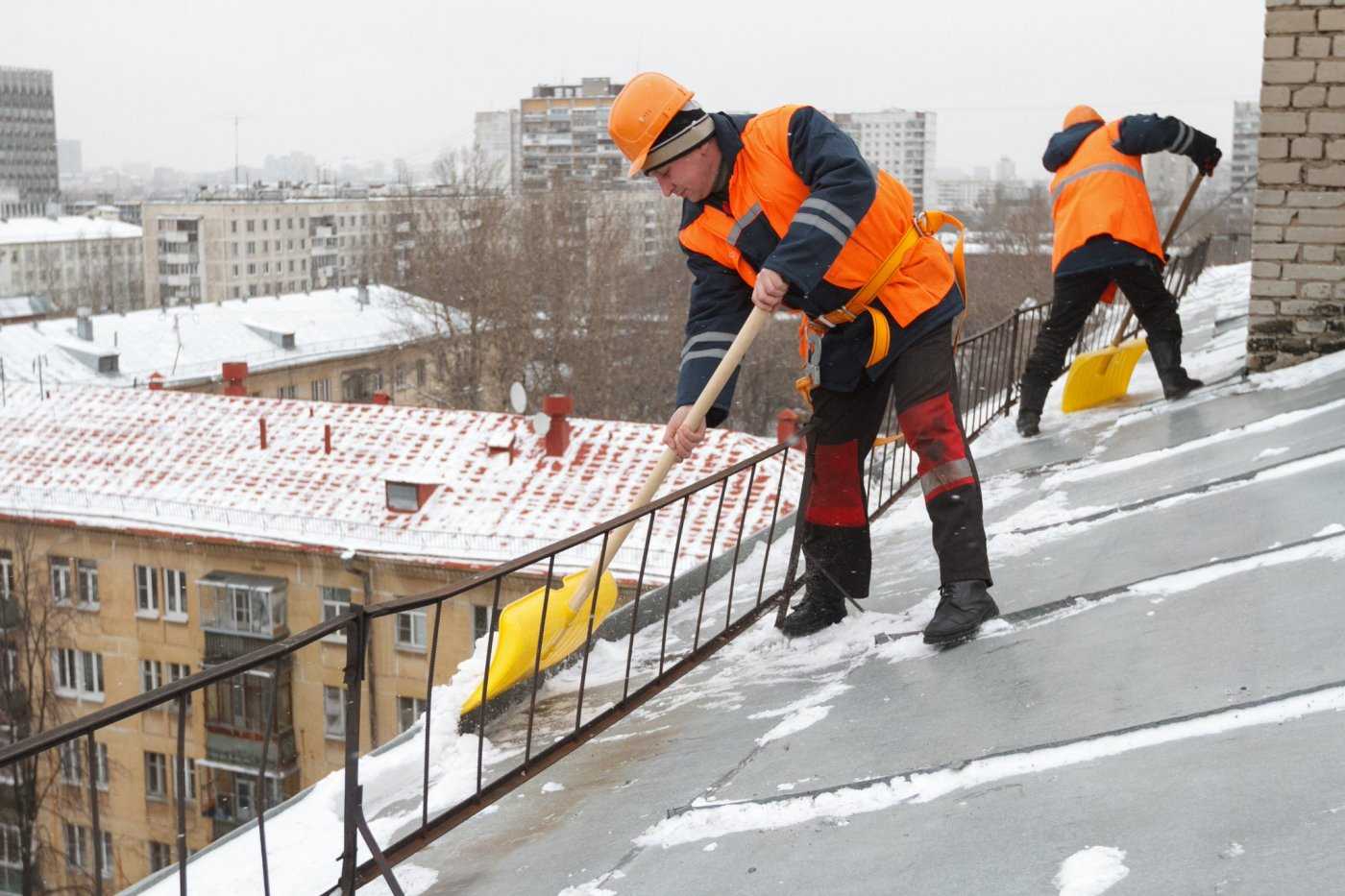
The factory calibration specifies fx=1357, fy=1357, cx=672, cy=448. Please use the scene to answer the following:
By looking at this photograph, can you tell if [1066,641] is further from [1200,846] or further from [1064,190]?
[1064,190]

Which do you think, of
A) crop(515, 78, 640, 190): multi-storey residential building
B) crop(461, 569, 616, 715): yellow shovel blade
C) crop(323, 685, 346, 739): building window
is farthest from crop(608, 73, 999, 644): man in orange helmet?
crop(515, 78, 640, 190): multi-storey residential building

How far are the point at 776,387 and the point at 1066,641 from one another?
130 ft

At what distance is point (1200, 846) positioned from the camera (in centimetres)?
247

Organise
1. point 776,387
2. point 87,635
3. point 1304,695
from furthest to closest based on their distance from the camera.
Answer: point 776,387
point 87,635
point 1304,695

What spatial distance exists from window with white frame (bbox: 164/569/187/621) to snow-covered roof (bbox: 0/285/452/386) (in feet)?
49.3

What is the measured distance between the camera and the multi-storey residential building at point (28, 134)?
144 metres

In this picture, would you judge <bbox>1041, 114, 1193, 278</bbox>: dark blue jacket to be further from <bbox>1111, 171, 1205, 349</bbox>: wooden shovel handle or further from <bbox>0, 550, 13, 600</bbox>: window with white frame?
<bbox>0, 550, 13, 600</bbox>: window with white frame

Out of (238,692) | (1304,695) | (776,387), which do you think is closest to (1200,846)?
(1304,695)

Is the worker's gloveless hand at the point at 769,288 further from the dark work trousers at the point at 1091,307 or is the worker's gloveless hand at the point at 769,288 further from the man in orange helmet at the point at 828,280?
the dark work trousers at the point at 1091,307

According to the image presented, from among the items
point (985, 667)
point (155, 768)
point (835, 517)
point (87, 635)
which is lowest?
point (155, 768)

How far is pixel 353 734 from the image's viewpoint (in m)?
2.73

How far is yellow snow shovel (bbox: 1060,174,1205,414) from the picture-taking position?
7.91 metres

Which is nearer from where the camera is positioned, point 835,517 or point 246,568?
point 835,517

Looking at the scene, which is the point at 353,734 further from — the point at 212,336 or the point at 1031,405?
the point at 212,336
